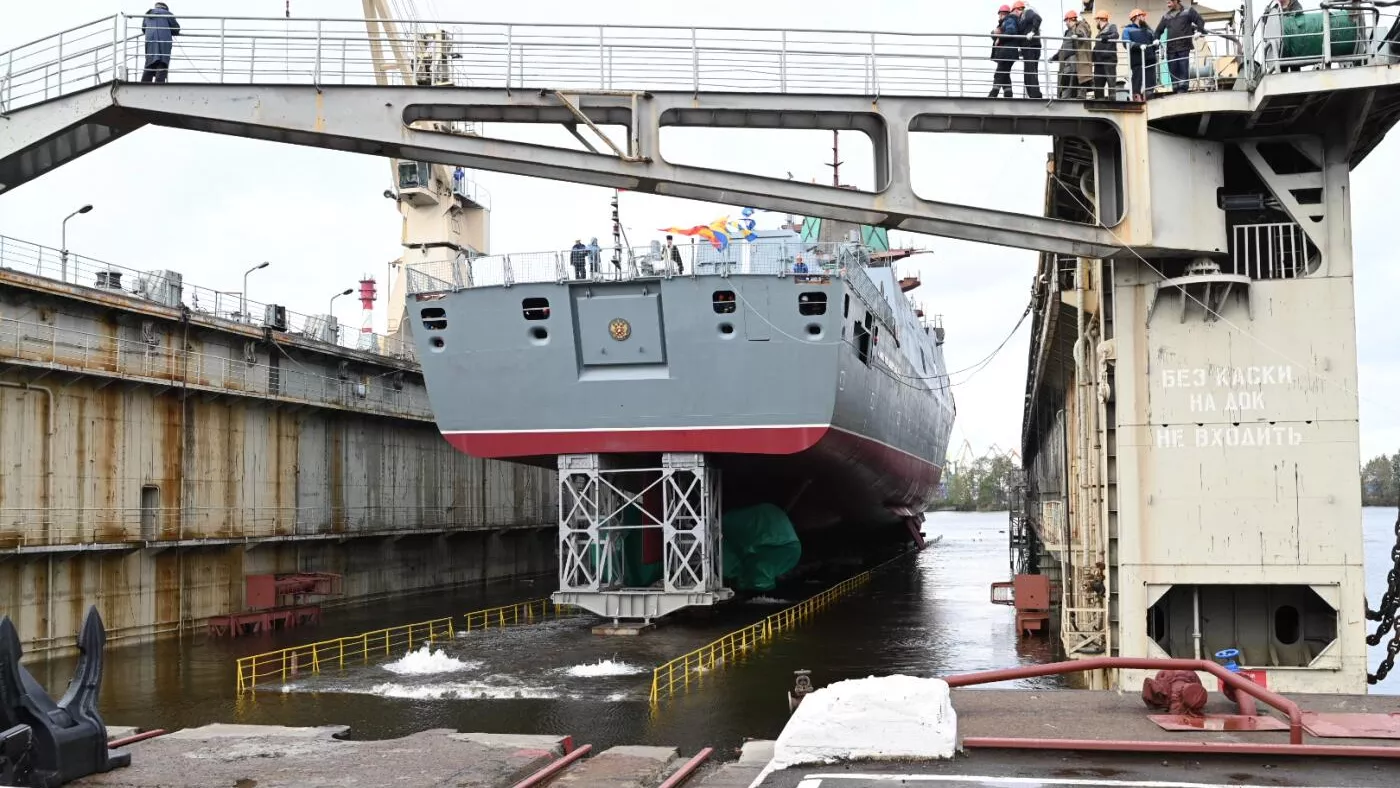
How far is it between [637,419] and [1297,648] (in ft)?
53.5

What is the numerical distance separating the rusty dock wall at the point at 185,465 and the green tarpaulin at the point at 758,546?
12.0 meters

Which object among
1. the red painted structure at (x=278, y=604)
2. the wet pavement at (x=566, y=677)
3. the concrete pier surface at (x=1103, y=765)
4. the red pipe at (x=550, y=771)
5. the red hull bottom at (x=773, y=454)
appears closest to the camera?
the concrete pier surface at (x=1103, y=765)

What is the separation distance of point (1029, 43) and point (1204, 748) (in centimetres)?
1076

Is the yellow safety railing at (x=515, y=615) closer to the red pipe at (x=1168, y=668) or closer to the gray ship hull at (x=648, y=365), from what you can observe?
the gray ship hull at (x=648, y=365)

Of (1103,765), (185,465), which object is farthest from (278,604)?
(1103,765)

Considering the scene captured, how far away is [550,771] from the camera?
9.27 m

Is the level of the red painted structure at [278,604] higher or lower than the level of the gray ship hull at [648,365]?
lower

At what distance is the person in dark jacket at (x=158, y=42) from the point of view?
15344 mm

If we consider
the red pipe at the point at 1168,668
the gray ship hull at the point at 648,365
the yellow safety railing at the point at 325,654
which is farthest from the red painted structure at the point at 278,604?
the red pipe at the point at 1168,668

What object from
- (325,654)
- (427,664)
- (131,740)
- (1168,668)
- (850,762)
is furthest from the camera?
(325,654)

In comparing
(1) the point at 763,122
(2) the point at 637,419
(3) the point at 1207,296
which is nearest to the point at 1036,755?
(3) the point at 1207,296

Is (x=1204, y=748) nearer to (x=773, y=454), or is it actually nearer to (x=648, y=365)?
(x=773, y=454)

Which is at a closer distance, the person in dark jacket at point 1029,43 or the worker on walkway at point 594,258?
the person in dark jacket at point 1029,43

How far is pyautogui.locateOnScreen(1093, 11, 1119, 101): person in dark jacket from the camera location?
14.0m
